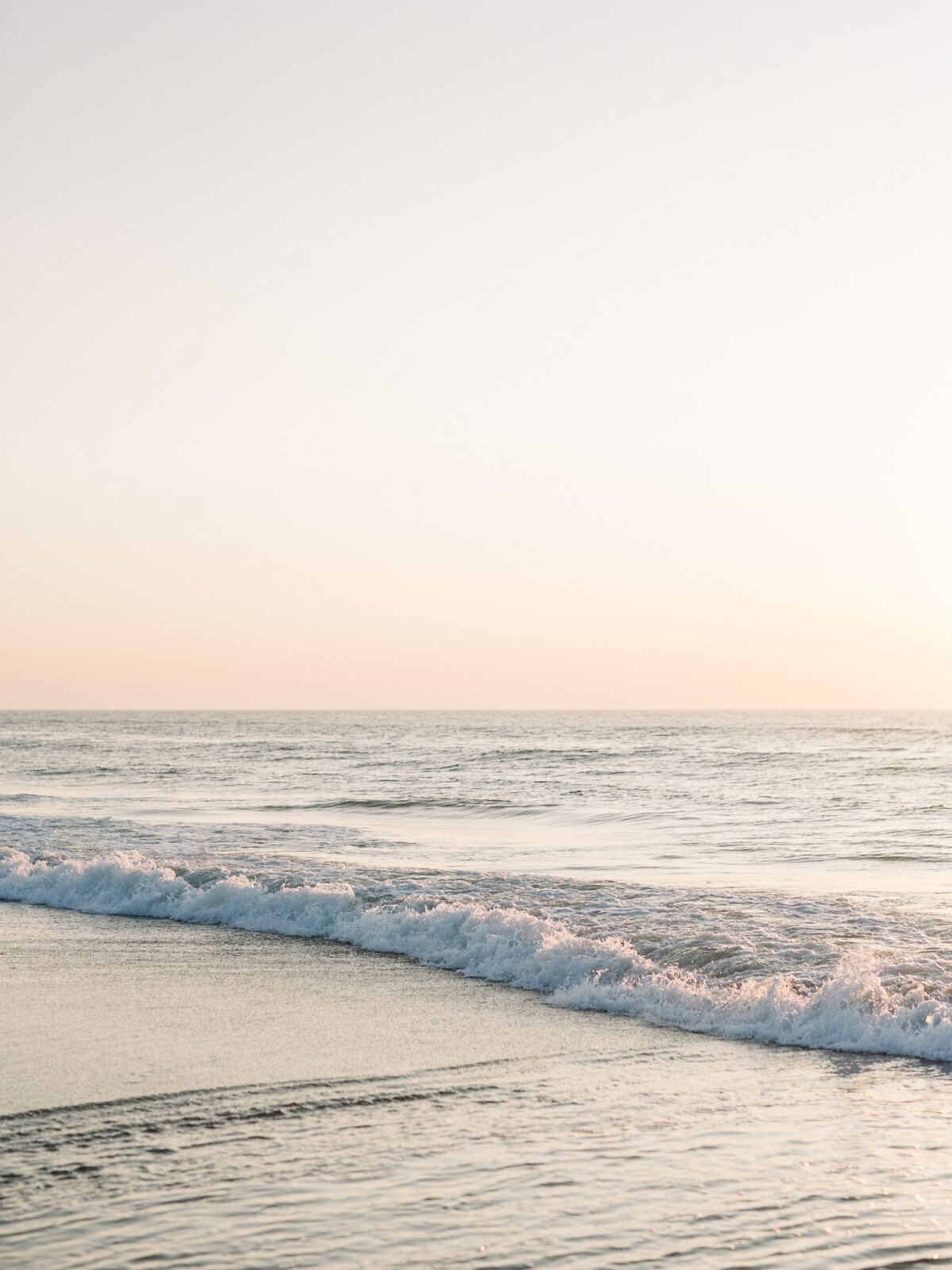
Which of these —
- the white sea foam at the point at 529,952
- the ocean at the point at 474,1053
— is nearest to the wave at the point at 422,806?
the ocean at the point at 474,1053

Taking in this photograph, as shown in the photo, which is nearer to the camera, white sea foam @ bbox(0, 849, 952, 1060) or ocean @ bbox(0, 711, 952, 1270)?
ocean @ bbox(0, 711, 952, 1270)

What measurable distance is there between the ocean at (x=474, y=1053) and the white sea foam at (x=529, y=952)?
4 cm

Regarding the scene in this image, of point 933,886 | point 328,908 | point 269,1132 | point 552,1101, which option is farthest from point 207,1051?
point 933,886

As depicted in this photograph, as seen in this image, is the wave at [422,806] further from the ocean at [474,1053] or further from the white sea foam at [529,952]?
the white sea foam at [529,952]

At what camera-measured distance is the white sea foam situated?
33.8ft

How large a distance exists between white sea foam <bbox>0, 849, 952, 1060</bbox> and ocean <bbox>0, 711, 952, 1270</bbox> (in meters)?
0.04

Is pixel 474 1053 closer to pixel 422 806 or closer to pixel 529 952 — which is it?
pixel 529 952

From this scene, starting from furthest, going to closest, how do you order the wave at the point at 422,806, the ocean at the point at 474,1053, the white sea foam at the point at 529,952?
the wave at the point at 422,806 < the white sea foam at the point at 529,952 < the ocean at the point at 474,1053

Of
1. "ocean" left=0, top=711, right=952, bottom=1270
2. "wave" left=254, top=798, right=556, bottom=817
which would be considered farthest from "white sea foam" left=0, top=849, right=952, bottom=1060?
"wave" left=254, top=798, right=556, bottom=817

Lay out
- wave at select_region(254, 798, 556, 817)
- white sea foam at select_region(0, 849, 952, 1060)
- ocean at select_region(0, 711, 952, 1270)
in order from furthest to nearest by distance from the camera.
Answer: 1. wave at select_region(254, 798, 556, 817)
2. white sea foam at select_region(0, 849, 952, 1060)
3. ocean at select_region(0, 711, 952, 1270)

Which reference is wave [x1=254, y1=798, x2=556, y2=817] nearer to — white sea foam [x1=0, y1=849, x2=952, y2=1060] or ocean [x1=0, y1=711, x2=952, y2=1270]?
ocean [x1=0, y1=711, x2=952, y2=1270]

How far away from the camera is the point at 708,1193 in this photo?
6.39 meters

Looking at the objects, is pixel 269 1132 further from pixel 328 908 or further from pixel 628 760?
pixel 628 760

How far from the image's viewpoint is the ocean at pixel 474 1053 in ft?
19.4
